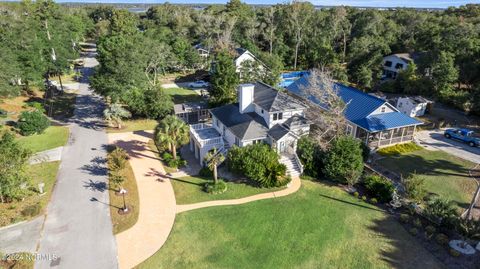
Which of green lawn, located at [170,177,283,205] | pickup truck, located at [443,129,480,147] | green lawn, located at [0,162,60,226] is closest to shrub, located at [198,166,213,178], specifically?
green lawn, located at [170,177,283,205]

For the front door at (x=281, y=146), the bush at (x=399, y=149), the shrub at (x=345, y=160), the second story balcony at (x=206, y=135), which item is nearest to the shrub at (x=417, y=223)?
the shrub at (x=345, y=160)

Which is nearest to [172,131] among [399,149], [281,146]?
[281,146]

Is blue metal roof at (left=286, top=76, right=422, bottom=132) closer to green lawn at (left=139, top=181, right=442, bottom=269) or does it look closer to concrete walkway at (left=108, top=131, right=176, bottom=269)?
green lawn at (left=139, top=181, right=442, bottom=269)

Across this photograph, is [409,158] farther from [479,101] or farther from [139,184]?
[139,184]

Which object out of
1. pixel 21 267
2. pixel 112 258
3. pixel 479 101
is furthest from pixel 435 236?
pixel 479 101

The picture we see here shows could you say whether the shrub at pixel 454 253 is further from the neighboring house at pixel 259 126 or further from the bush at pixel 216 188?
the bush at pixel 216 188
